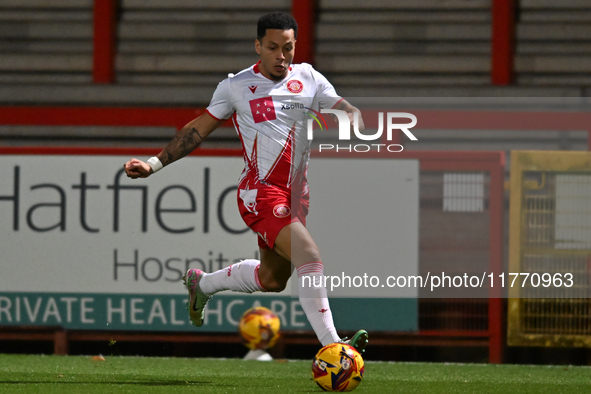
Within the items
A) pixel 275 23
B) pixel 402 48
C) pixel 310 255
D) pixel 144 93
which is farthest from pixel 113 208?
pixel 402 48

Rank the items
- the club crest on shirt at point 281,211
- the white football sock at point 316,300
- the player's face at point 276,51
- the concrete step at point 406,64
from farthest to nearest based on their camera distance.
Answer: the concrete step at point 406,64 → the player's face at point 276,51 → the club crest on shirt at point 281,211 → the white football sock at point 316,300

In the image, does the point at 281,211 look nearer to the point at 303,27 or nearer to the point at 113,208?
the point at 113,208

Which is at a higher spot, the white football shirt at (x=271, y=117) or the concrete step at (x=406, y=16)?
the concrete step at (x=406, y=16)

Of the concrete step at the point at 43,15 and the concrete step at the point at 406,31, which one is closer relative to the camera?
the concrete step at the point at 406,31

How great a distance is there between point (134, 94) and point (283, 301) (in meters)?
4.34

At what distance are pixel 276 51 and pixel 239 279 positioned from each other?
1273mm

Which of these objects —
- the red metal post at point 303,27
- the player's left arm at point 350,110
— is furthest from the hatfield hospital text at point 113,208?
the red metal post at point 303,27

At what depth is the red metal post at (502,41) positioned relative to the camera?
10.1 metres

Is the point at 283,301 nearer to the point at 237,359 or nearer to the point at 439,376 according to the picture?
the point at 237,359

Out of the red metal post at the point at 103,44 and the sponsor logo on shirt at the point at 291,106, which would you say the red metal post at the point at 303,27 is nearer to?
the red metal post at the point at 103,44

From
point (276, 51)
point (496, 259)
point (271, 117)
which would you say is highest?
point (276, 51)

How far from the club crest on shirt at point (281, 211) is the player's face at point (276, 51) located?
704 millimetres

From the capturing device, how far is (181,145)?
5105 millimetres

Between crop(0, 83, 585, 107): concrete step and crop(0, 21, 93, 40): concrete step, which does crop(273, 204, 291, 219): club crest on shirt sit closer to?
crop(0, 83, 585, 107): concrete step
